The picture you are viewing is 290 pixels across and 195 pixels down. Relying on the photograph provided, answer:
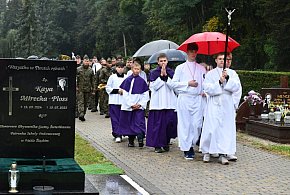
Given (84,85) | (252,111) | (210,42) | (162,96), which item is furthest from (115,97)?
(84,85)

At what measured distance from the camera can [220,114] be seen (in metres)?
12.6

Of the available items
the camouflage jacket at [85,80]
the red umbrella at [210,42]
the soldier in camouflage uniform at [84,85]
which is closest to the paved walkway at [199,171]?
the red umbrella at [210,42]

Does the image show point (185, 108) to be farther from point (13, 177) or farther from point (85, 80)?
point (85, 80)

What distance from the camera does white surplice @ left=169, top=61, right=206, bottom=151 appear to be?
13023mm

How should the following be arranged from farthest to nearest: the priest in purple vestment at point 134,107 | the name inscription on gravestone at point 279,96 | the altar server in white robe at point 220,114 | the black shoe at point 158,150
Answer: the name inscription on gravestone at point 279,96 → the priest in purple vestment at point 134,107 → the black shoe at point 158,150 → the altar server in white robe at point 220,114

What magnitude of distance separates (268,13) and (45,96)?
35641 millimetres

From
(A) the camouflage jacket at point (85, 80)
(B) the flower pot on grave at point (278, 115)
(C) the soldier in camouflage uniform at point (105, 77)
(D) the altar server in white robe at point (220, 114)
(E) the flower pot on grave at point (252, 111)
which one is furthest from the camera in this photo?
(C) the soldier in camouflage uniform at point (105, 77)

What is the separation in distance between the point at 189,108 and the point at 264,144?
325cm

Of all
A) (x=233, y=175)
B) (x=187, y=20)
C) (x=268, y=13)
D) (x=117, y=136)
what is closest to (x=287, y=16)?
(x=268, y=13)

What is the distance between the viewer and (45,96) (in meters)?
8.43

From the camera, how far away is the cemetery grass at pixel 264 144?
1429 cm

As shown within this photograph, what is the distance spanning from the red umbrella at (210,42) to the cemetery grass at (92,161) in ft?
9.76

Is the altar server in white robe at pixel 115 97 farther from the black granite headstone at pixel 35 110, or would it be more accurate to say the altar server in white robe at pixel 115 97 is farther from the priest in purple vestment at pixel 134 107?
the black granite headstone at pixel 35 110

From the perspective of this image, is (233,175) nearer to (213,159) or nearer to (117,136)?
(213,159)
